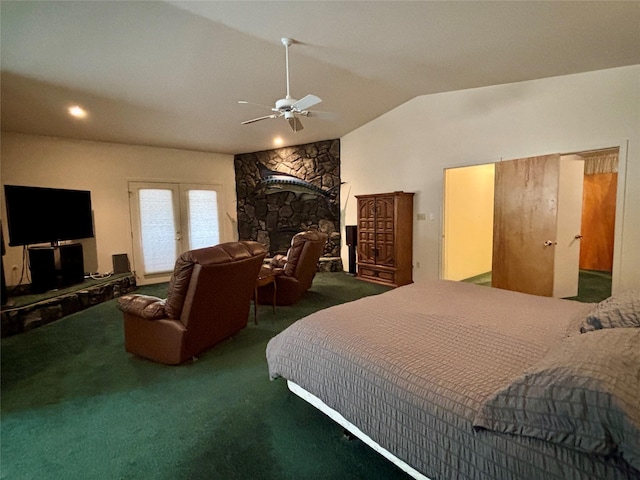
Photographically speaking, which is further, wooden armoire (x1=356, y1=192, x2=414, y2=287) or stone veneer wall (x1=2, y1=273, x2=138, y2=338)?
wooden armoire (x1=356, y1=192, x2=414, y2=287)

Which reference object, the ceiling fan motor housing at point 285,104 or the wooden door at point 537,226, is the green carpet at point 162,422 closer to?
the ceiling fan motor housing at point 285,104

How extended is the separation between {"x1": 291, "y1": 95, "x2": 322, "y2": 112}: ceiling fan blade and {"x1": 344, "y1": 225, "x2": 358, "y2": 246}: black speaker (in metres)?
3.31

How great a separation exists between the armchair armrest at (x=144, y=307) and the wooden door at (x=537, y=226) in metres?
4.42

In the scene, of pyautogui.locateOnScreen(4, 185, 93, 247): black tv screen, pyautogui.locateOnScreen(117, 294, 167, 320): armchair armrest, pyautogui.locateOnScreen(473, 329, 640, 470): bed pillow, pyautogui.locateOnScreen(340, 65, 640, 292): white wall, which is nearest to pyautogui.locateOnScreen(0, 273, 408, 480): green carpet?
pyautogui.locateOnScreen(117, 294, 167, 320): armchair armrest

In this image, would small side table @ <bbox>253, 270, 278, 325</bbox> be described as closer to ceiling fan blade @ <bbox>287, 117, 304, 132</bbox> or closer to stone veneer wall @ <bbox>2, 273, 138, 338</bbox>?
ceiling fan blade @ <bbox>287, 117, 304, 132</bbox>

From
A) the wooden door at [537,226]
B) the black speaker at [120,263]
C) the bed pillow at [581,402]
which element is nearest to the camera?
the bed pillow at [581,402]

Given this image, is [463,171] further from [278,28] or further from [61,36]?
[61,36]

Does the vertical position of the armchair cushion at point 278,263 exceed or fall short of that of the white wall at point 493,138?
it falls short

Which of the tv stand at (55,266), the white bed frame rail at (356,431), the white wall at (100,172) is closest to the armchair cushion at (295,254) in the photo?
the white bed frame rail at (356,431)

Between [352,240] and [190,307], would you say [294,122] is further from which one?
[352,240]

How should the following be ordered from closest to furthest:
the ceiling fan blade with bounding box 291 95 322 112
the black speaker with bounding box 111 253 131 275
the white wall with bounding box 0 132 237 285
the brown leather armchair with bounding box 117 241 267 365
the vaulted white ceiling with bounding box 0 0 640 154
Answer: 1. the brown leather armchair with bounding box 117 241 267 365
2. the vaulted white ceiling with bounding box 0 0 640 154
3. the ceiling fan blade with bounding box 291 95 322 112
4. the white wall with bounding box 0 132 237 285
5. the black speaker with bounding box 111 253 131 275

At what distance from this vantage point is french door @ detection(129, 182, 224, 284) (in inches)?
243

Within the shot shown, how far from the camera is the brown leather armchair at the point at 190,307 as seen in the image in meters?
2.50

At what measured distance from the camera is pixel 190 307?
253 cm
